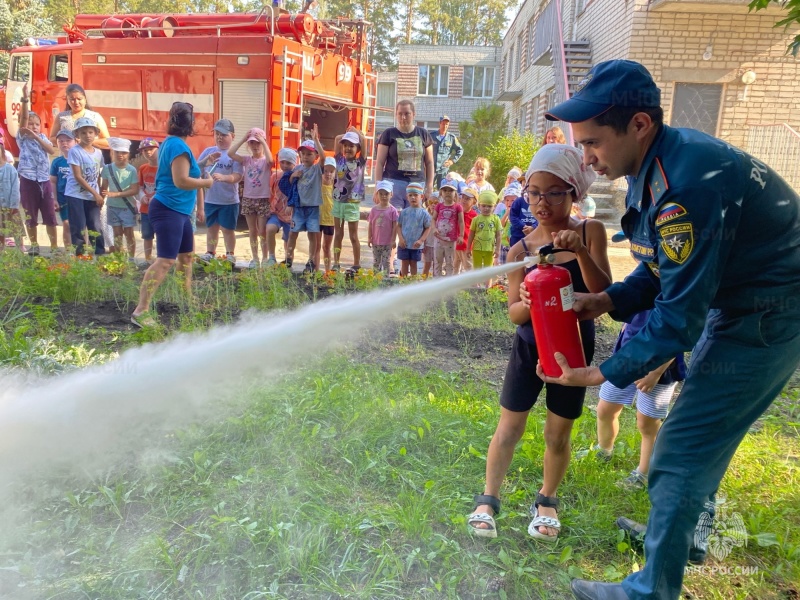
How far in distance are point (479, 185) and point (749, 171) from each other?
24.5 feet

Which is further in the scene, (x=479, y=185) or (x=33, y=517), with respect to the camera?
(x=479, y=185)

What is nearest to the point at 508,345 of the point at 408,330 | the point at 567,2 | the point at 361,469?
the point at 408,330

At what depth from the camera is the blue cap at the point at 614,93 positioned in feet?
7.12

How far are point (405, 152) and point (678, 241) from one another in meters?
6.37

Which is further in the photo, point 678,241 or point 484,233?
point 484,233

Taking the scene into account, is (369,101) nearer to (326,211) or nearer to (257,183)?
(257,183)

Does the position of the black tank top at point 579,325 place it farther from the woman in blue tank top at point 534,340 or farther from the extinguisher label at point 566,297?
the extinguisher label at point 566,297

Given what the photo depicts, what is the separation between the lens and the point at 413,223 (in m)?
7.89

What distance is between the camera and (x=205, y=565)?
268cm

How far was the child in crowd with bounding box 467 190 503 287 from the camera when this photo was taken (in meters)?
7.50

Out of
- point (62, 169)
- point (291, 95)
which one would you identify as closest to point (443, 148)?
point (291, 95)

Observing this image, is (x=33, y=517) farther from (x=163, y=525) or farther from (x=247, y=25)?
(x=247, y=25)

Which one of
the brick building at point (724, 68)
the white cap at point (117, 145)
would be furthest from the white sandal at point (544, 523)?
the brick building at point (724, 68)

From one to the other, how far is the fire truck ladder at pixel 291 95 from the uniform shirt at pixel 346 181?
4.36 m
